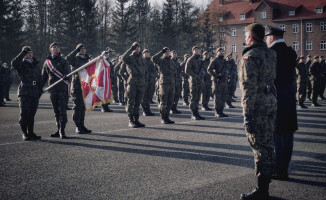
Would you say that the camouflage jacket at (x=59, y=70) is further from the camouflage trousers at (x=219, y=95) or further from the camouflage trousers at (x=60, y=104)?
the camouflage trousers at (x=219, y=95)

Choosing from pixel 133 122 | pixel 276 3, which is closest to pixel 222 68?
pixel 133 122

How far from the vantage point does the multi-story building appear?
56719mm

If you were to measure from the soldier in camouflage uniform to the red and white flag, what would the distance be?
1244 mm

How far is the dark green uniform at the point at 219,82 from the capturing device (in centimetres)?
1250

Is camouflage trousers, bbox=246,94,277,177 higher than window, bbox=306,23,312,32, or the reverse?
window, bbox=306,23,312,32

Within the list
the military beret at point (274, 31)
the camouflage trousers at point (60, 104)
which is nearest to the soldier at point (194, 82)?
the camouflage trousers at point (60, 104)

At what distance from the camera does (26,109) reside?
8.23 m

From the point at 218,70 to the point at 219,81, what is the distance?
17.9 inches

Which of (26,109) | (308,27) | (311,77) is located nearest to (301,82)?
(311,77)

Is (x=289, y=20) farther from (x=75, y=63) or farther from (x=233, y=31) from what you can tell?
(x=75, y=63)

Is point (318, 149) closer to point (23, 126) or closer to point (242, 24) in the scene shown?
point (23, 126)

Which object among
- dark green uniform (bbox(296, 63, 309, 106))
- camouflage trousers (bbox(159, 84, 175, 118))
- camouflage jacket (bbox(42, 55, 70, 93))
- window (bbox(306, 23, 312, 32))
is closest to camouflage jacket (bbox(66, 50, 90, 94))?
camouflage jacket (bbox(42, 55, 70, 93))

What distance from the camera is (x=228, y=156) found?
6512 mm

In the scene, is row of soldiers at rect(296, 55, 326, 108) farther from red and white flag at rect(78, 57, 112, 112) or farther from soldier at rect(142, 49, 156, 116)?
red and white flag at rect(78, 57, 112, 112)
